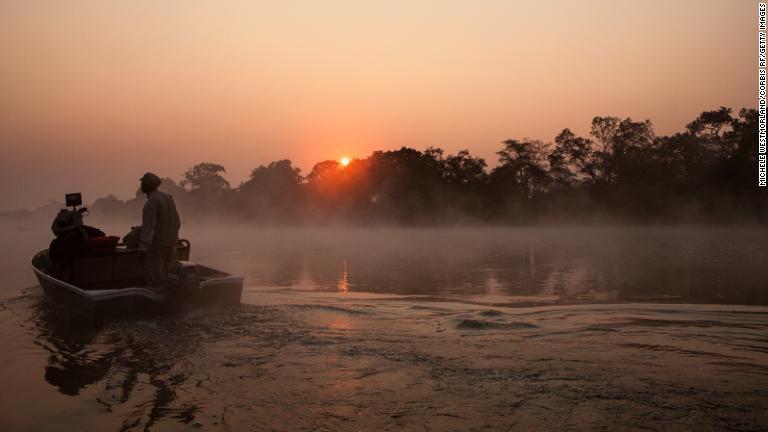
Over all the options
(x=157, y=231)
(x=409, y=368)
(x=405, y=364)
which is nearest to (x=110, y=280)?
(x=157, y=231)

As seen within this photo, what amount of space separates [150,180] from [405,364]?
5.37 metres

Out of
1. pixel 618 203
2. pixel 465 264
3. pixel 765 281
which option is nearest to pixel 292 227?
pixel 618 203

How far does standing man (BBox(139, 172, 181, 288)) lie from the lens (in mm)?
9055

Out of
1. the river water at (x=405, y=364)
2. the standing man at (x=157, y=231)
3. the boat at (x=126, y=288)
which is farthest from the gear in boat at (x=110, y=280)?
the river water at (x=405, y=364)

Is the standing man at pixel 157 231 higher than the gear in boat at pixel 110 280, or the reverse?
the standing man at pixel 157 231

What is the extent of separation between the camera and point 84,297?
28.7 ft

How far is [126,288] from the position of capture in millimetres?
8789

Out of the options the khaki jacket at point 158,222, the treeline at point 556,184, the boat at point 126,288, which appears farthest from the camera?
the treeline at point 556,184

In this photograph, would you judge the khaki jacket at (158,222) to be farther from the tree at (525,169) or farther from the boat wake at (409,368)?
the tree at (525,169)

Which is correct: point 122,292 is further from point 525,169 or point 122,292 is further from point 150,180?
point 525,169

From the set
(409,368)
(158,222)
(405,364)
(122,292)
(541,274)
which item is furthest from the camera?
(541,274)

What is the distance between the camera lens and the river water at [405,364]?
4.68 m

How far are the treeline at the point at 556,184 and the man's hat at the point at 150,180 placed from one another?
161 ft

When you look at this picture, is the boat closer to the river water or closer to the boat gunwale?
the boat gunwale
